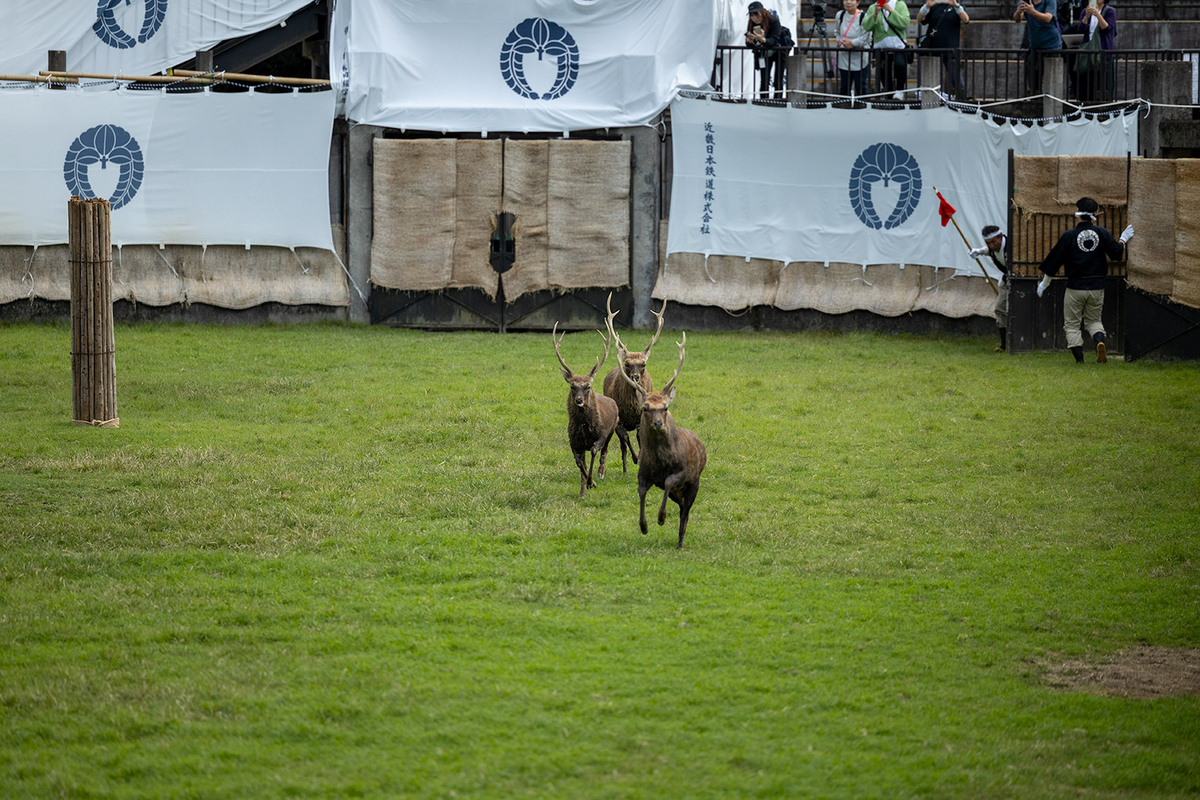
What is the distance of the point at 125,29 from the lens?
2247cm

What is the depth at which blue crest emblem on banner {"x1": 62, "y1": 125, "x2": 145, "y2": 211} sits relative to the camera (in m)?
21.7

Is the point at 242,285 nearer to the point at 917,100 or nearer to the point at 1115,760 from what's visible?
the point at 917,100

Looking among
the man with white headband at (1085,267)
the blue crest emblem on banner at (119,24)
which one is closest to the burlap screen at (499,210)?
the blue crest emblem on banner at (119,24)

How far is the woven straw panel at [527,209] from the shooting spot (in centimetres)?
2166

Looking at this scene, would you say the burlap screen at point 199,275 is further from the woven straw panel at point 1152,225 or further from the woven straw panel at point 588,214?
the woven straw panel at point 1152,225

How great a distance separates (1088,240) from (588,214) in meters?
8.16

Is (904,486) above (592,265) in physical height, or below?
below

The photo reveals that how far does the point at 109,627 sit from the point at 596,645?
280 cm

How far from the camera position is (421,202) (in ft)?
71.2

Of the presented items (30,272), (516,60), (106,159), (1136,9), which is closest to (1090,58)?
(1136,9)

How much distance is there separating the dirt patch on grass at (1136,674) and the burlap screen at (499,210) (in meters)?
15.5

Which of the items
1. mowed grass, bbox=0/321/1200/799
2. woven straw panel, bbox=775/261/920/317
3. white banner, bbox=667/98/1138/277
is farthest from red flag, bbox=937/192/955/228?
mowed grass, bbox=0/321/1200/799

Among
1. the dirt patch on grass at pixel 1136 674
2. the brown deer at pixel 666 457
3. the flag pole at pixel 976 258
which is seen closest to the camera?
the dirt patch on grass at pixel 1136 674

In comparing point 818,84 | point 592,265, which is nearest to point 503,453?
point 592,265
